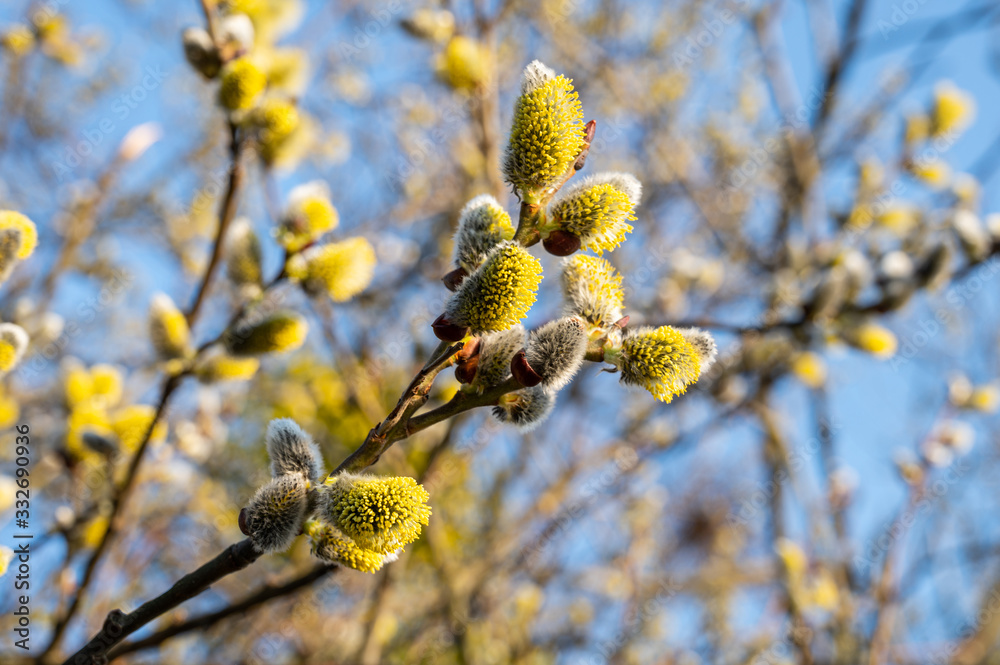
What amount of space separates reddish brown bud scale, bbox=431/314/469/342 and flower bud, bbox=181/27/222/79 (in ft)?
4.07

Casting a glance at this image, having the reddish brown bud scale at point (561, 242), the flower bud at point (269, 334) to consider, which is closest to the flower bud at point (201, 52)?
the flower bud at point (269, 334)

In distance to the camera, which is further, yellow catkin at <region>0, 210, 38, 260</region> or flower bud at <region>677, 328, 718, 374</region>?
yellow catkin at <region>0, 210, 38, 260</region>

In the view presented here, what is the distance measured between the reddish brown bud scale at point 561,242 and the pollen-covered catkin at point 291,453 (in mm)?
454

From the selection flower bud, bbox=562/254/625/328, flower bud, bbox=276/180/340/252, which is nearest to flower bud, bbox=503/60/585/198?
flower bud, bbox=562/254/625/328

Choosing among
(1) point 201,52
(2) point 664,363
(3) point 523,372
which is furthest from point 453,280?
(1) point 201,52

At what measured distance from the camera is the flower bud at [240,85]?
164cm

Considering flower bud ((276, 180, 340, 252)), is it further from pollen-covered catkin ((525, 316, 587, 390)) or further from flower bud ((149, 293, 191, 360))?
pollen-covered catkin ((525, 316, 587, 390))

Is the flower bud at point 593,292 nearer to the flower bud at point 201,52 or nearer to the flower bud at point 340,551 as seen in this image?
the flower bud at point 340,551

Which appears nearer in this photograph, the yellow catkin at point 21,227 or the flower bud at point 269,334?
the yellow catkin at point 21,227

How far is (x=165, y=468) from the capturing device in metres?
2.42

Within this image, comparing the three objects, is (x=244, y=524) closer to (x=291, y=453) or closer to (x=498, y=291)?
(x=291, y=453)

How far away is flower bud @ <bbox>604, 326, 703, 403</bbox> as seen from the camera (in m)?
0.98

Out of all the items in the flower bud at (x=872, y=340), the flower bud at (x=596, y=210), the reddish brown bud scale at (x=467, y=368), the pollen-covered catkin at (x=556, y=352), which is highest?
the flower bud at (x=596, y=210)

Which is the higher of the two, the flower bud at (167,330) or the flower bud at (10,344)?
the flower bud at (10,344)
